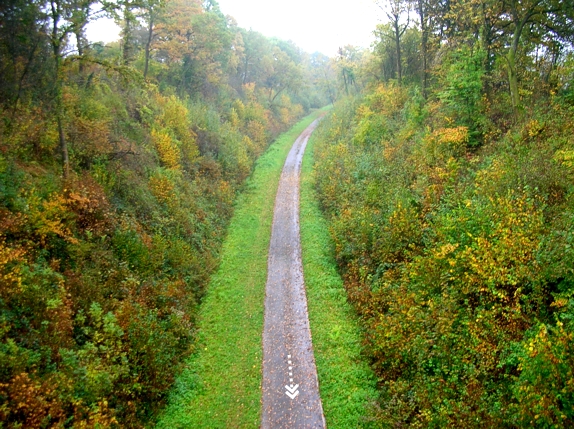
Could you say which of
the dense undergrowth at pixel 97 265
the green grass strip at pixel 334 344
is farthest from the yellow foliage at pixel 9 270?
the green grass strip at pixel 334 344

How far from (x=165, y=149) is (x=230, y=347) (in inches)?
516

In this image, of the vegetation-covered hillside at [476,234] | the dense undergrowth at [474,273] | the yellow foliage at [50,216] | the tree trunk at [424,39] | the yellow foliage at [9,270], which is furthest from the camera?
the tree trunk at [424,39]

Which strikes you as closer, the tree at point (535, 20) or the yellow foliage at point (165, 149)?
the tree at point (535, 20)

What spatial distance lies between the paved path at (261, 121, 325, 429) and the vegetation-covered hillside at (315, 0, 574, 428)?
2123 millimetres

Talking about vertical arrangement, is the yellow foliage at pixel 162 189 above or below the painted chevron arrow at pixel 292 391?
above

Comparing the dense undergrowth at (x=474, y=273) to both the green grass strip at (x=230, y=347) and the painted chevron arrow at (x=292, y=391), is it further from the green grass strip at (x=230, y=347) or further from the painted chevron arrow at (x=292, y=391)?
the green grass strip at (x=230, y=347)

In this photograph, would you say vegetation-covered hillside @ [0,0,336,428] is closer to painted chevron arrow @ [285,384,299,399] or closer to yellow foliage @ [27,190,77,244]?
yellow foliage @ [27,190,77,244]

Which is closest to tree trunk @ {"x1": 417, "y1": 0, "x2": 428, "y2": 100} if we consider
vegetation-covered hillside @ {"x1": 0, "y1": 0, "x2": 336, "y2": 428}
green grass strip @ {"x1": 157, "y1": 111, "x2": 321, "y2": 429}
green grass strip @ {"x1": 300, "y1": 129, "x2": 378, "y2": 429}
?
green grass strip @ {"x1": 300, "y1": 129, "x2": 378, "y2": 429}

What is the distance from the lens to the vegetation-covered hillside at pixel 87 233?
9.12m

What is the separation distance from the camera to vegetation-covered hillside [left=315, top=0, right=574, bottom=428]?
28.3 ft

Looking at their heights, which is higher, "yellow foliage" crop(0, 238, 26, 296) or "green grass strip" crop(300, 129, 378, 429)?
"yellow foliage" crop(0, 238, 26, 296)

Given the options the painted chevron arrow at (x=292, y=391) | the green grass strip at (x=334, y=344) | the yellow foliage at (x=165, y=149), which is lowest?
the painted chevron arrow at (x=292, y=391)

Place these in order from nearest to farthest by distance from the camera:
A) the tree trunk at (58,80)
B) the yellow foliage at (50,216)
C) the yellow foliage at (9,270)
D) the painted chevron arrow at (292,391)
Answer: the yellow foliage at (9,270)
the yellow foliage at (50,216)
the painted chevron arrow at (292,391)
the tree trunk at (58,80)

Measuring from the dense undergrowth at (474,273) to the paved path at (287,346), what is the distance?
6.91 feet
